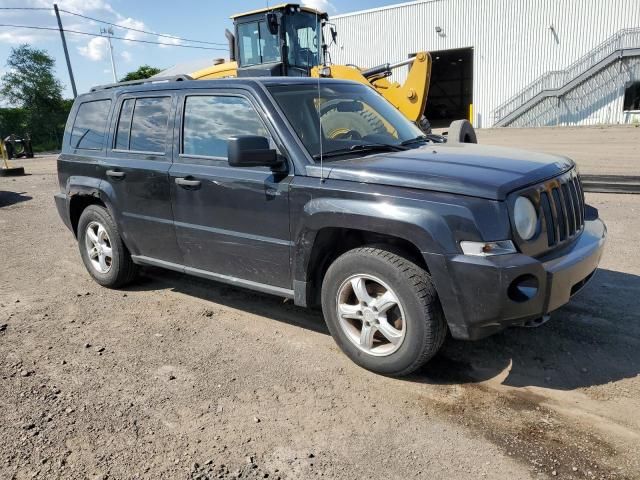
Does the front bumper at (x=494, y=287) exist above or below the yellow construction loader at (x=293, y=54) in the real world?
below

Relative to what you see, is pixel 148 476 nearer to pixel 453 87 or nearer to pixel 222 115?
pixel 222 115

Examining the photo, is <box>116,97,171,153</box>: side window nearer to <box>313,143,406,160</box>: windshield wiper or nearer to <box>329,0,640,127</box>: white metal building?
<box>313,143,406,160</box>: windshield wiper

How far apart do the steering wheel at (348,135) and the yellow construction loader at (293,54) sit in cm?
811

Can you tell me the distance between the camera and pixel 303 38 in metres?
12.5

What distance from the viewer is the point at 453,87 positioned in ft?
138

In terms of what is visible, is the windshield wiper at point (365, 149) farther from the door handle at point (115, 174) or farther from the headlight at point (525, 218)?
the door handle at point (115, 174)

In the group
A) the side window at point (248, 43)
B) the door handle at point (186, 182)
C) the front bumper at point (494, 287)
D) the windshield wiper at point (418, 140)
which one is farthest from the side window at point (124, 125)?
the side window at point (248, 43)

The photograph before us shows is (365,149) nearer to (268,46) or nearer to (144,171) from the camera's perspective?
(144,171)

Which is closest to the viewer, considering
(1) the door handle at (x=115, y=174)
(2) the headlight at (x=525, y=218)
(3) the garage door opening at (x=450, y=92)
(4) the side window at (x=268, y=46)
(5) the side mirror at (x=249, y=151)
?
(2) the headlight at (x=525, y=218)

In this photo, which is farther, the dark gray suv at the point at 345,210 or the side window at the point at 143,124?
the side window at the point at 143,124

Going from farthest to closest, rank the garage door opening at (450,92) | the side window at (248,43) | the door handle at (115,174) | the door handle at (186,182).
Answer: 1. the garage door opening at (450,92)
2. the side window at (248,43)
3. the door handle at (115,174)
4. the door handle at (186,182)

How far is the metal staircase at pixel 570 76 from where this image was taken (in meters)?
26.0

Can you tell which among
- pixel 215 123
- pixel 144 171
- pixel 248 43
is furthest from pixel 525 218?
pixel 248 43

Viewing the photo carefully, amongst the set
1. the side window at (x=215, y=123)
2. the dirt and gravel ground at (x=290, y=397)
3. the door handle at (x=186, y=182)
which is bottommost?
the dirt and gravel ground at (x=290, y=397)
